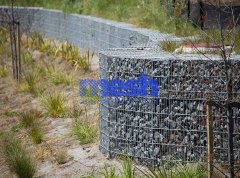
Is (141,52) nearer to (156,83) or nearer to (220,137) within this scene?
(156,83)

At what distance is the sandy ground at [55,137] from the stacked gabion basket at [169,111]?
0.48m

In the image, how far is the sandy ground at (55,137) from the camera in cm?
798

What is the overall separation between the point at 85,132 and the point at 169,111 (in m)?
1.99

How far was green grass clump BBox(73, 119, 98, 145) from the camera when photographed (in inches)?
350

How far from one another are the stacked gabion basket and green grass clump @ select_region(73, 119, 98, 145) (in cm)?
92

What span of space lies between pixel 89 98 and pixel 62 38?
8.41 m

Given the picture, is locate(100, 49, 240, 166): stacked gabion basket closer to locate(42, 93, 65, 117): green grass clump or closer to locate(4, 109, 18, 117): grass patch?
locate(42, 93, 65, 117): green grass clump

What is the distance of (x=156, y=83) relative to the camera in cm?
747

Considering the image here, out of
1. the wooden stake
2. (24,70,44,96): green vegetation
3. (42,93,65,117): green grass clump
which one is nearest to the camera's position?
the wooden stake

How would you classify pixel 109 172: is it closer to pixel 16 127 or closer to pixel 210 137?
pixel 210 137

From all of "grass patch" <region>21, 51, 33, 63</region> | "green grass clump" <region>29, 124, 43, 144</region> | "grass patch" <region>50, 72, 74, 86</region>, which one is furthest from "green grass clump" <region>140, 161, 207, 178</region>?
"grass patch" <region>21, 51, 33, 63</region>

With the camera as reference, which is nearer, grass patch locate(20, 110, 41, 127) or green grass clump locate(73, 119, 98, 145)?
green grass clump locate(73, 119, 98, 145)

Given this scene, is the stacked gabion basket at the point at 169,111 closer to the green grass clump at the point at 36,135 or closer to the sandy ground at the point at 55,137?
the sandy ground at the point at 55,137

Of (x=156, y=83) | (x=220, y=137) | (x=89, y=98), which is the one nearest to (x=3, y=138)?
(x=89, y=98)
